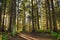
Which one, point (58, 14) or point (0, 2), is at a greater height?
point (0, 2)

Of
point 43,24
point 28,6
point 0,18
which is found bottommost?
point 43,24

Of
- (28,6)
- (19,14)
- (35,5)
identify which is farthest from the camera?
(19,14)

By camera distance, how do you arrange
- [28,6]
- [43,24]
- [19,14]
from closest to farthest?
[28,6] → [19,14] → [43,24]

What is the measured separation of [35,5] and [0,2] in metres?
9.42

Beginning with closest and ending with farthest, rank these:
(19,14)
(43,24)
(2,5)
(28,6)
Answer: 1. (2,5)
2. (28,6)
3. (19,14)
4. (43,24)

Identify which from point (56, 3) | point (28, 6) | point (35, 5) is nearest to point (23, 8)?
point (28, 6)

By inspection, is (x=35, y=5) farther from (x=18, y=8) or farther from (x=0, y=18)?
(x=0, y=18)

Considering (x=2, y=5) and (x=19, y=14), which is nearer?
(x=2, y=5)

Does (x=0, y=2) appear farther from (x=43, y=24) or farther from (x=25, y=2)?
(x=43, y=24)

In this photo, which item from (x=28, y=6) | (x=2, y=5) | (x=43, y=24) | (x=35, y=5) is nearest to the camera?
(x=2, y=5)

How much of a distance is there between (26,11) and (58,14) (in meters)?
8.12

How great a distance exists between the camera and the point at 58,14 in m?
36.1

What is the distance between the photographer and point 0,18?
29.6m

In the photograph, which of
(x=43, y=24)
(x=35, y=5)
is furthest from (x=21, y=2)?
(x=43, y=24)
